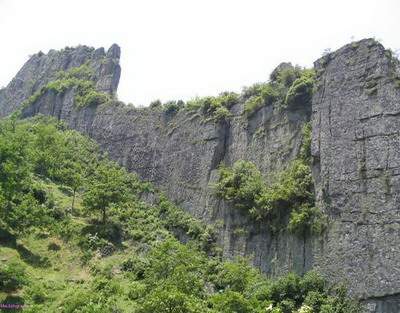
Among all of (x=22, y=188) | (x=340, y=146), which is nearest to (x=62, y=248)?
(x=22, y=188)

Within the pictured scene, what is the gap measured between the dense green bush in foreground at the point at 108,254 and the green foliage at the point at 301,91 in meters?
6.58

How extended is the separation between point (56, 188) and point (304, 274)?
832 inches

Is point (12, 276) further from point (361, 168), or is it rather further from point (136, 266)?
point (361, 168)

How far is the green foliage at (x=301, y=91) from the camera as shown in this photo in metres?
33.8

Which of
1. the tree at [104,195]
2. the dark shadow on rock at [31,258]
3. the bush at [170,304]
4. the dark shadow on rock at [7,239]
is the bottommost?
the bush at [170,304]

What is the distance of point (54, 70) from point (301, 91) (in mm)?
42359

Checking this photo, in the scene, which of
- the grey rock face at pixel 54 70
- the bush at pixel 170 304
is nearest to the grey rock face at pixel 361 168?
the bush at pixel 170 304

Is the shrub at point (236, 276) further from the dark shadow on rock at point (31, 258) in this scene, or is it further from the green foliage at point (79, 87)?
the green foliage at point (79, 87)

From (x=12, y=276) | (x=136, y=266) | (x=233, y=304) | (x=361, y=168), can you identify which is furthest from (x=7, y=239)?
(x=361, y=168)

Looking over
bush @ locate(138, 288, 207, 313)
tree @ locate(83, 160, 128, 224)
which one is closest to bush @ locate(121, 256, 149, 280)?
tree @ locate(83, 160, 128, 224)

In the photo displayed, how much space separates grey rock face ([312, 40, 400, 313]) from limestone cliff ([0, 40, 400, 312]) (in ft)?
0.16

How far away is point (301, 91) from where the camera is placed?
1348 inches

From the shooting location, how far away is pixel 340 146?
28656 mm

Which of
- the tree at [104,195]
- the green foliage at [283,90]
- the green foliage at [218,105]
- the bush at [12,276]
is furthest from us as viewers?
the green foliage at [218,105]
